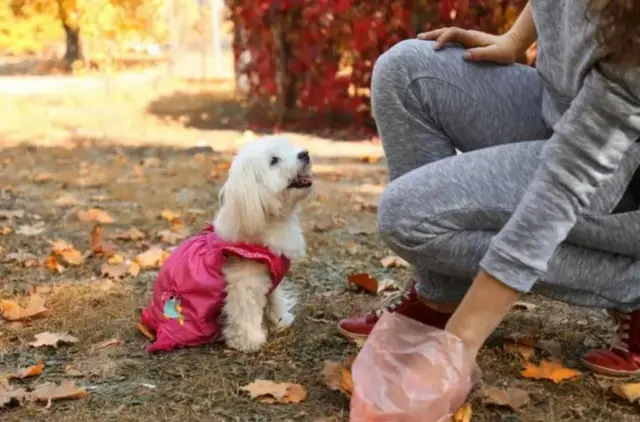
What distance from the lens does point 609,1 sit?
1.63m

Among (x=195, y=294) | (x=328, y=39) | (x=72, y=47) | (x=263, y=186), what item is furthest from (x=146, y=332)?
(x=72, y=47)

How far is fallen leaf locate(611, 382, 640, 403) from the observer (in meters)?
2.00

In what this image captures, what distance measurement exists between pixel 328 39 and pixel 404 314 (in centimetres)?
489

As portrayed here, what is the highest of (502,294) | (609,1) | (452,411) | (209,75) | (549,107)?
(609,1)

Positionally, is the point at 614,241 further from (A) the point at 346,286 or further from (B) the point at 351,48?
(B) the point at 351,48

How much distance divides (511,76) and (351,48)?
4586 mm

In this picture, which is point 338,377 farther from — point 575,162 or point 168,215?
point 168,215

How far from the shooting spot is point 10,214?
4.08 meters

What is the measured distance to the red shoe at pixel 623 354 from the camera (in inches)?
85.1

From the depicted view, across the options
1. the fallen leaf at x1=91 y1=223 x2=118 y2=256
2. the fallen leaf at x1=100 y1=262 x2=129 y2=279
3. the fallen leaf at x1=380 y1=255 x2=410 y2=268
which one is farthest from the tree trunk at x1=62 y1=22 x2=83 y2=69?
the fallen leaf at x1=380 y1=255 x2=410 y2=268

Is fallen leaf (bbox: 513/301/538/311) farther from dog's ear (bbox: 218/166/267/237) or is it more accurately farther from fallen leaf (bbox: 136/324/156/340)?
fallen leaf (bbox: 136/324/156/340)

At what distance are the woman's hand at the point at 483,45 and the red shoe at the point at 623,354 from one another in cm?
82

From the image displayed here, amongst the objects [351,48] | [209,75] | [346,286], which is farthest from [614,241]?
[209,75]

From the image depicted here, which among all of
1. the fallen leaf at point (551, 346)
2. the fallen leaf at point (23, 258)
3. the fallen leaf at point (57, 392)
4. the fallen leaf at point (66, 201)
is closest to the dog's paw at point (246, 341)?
the fallen leaf at point (57, 392)
